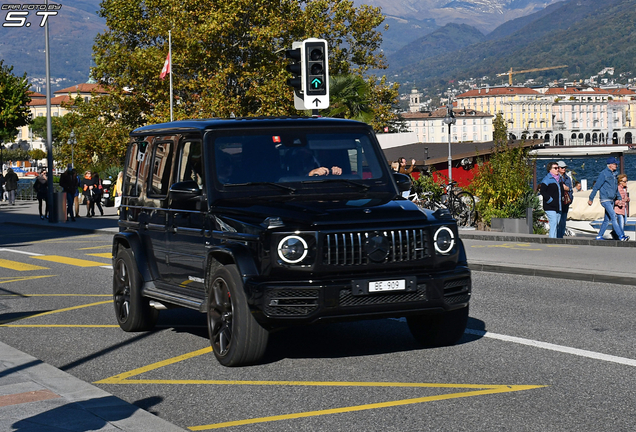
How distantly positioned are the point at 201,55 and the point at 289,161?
46.6 meters

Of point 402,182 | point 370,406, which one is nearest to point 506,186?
point 402,182

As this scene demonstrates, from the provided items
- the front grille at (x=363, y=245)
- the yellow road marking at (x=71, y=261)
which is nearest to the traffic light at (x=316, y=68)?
the yellow road marking at (x=71, y=261)

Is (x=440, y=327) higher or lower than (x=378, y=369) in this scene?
higher

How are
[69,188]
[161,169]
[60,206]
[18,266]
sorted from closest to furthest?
[161,169] → [18,266] → [60,206] → [69,188]

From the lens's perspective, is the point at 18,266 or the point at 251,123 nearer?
the point at 251,123

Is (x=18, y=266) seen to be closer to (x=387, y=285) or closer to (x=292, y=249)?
(x=292, y=249)

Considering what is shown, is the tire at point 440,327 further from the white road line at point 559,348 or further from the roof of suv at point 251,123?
the roof of suv at point 251,123

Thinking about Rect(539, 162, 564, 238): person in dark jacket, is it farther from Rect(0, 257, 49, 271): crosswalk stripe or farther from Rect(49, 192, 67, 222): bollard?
Rect(49, 192, 67, 222): bollard

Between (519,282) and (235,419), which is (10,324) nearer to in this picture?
(235,419)

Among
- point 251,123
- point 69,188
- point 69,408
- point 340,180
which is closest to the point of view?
point 69,408

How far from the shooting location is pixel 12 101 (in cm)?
5772

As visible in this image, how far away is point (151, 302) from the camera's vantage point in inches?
354

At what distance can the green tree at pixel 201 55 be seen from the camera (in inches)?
2066

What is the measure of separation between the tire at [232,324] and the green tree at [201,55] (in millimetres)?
45435
